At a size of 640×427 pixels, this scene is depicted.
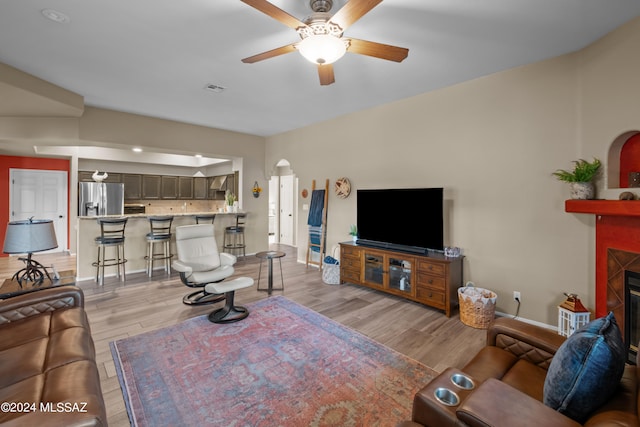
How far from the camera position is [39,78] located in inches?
133

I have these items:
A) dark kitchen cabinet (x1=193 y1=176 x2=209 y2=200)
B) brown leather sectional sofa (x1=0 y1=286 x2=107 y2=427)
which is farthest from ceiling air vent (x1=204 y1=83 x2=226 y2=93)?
dark kitchen cabinet (x1=193 y1=176 x2=209 y2=200)

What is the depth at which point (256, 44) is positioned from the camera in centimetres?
271

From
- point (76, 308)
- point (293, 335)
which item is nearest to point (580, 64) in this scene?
point (293, 335)

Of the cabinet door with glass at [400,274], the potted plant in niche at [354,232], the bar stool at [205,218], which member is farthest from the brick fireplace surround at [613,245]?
the bar stool at [205,218]

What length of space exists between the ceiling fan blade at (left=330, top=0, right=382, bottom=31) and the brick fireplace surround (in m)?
2.42

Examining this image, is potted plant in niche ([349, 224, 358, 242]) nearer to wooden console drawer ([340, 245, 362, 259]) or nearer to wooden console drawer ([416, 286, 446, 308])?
wooden console drawer ([340, 245, 362, 259])

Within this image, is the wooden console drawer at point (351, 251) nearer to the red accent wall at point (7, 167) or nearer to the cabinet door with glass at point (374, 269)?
the cabinet door with glass at point (374, 269)

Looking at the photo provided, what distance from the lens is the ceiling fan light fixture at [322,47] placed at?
6.17ft

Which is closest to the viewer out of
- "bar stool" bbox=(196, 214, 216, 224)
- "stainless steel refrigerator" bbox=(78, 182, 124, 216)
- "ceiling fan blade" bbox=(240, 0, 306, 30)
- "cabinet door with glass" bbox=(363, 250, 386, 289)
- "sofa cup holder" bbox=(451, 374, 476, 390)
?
"sofa cup holder" bbox=(451, 374, 476, 390)

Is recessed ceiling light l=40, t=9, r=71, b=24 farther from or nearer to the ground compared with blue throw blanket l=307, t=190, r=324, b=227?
farther from the ground

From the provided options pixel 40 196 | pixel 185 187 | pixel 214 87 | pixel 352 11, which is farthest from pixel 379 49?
pixel 40 196

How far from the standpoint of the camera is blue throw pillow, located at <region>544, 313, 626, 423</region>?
1049 millimetres

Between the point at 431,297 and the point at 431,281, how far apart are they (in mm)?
197

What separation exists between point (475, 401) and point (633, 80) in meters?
2.93
